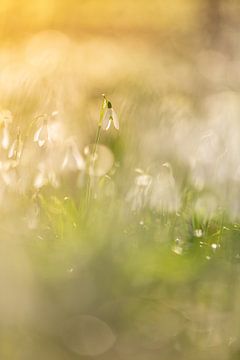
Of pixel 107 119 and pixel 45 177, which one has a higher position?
pixel 107 119

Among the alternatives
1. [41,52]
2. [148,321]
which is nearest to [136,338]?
[148,321]

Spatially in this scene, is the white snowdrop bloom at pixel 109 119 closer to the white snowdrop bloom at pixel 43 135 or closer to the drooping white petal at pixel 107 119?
the drooping white petal at pixel 107 119

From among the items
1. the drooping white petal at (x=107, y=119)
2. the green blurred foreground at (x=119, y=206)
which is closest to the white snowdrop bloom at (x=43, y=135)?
the green blurred foreground at (x=119, y=206)

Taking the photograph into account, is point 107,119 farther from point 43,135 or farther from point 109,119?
point 43,135

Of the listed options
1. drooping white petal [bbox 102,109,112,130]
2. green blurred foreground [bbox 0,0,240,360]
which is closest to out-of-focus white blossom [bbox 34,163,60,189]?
green blurred foreground [bbox 0,0,240,360]

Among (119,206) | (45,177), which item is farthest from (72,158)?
(119,206)

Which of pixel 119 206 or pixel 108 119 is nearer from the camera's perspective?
pixel 119 206

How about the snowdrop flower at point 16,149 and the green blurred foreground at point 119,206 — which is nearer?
the green blurred foreground at point 119,206
